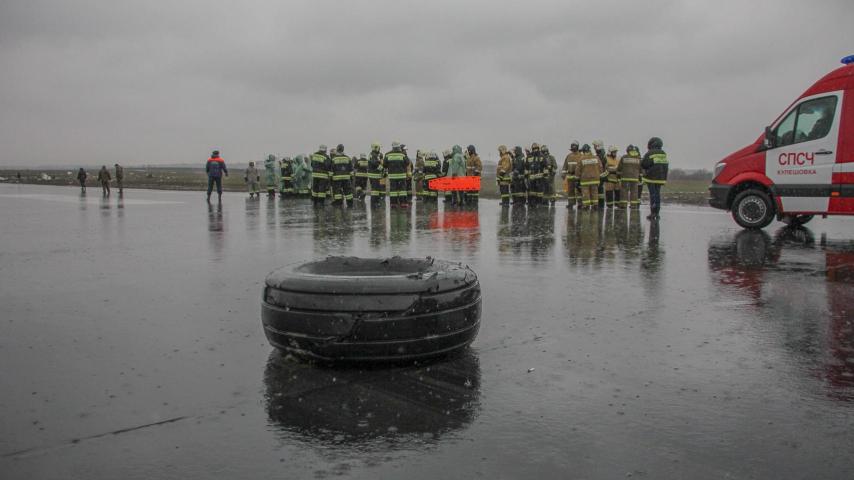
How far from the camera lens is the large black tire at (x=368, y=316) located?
4.70m

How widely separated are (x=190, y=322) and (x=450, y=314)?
2.62m

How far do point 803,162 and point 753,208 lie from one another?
4.78ft

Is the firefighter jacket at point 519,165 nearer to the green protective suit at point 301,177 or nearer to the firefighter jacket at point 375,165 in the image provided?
the firefighter jacket at point 375,165

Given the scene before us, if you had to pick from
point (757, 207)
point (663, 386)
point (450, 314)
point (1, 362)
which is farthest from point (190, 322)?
point (757, 207)

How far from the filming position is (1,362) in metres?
5.04

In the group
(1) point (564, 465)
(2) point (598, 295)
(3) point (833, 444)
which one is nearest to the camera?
(1) point (564, 465)

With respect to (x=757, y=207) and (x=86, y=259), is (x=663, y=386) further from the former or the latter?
(x=757, y=207)

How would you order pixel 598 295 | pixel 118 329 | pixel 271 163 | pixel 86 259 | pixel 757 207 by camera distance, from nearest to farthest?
1. pixel 118 329
2. pixel 598 295
3. pixel 86 259
4. pixel 757 207
5. pixel 271 163

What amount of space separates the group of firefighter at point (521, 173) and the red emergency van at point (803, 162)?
4629 millimetres

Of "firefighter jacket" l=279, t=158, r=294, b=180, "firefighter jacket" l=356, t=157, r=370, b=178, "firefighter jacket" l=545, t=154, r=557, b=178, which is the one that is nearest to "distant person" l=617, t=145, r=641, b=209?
"firefighter jacket" l=545, t=154, r=557, b=178

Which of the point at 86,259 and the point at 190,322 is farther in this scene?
the point at 86,259

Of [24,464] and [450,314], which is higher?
[450,314]

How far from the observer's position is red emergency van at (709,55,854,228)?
1309 cm

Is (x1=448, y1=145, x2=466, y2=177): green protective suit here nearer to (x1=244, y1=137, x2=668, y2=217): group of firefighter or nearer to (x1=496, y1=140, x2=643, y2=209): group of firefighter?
(x1=244, y1=137, x2=668, y2=217): group of firefighter
